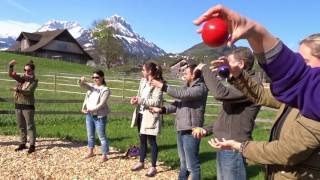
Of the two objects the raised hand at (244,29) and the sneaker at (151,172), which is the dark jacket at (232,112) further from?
the sneaker at (151,172)

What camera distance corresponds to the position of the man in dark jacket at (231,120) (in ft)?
14.9

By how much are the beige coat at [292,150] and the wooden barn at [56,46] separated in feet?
274

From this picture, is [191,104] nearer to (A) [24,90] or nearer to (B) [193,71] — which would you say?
(B) [193,71]

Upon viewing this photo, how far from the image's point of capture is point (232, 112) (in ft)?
15.5

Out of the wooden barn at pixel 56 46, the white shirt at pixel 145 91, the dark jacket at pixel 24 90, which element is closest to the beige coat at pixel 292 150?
the white shirt at pixel 145 91

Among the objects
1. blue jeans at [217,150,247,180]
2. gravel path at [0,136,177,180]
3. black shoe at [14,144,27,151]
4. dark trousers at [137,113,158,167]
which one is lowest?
gravel path at [0,136,177,180]

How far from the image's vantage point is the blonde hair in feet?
7.65

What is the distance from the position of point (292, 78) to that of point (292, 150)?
118 cm

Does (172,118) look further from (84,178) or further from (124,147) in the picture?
(84,178)

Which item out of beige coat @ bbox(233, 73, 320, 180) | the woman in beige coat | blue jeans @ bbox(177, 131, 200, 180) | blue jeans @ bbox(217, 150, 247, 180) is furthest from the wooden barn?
beige coat @ bbox(233, 73, 320, 180)

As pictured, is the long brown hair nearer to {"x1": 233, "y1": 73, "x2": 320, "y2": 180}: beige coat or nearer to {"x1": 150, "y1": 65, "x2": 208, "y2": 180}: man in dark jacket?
{"x1": 150, "y1": 65, "x2": 208, "y2": 180}: man in dark jacket

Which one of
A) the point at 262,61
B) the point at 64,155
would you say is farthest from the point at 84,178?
the point at 262,61

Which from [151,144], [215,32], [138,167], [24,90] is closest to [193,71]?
[151,144]

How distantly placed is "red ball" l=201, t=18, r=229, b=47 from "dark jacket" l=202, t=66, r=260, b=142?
98.7 inches
